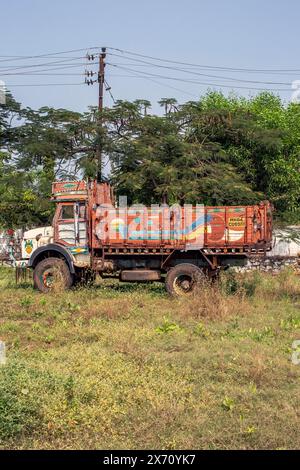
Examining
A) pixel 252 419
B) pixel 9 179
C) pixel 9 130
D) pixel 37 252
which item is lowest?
pixel 252 419

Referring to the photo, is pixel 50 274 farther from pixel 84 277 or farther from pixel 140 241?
pixel 140 241

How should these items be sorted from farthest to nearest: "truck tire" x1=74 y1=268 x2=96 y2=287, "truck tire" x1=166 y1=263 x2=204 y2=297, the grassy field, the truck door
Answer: "truck tire" x1=74 y1=268 x2=96 y2=287 → the truck door → "truck tire" x1=166 y1=263 x2=204 y2=297 → the grassy field

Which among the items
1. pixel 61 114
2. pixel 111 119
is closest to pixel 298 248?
pixel 111 119

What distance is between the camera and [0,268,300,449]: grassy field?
551 centimetres

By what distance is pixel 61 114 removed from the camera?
24312 millimetres

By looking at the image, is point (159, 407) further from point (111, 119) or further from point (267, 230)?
point (111, 119)

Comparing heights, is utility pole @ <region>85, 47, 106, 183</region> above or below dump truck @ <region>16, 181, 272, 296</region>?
above

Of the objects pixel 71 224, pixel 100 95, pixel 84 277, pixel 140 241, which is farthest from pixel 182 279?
pixel 100 95

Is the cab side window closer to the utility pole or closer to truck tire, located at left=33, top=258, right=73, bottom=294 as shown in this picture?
truck tire, located at left=33, top=258, right=73, bottom=294

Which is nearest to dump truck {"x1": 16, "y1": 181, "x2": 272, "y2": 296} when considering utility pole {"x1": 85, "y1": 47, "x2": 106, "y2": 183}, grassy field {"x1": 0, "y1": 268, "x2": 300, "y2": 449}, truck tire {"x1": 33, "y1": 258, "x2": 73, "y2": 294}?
truck tire {"x1": 33, "y1": 258, "x2": 73, "y2": 294}

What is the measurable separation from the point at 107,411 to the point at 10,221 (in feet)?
68.0

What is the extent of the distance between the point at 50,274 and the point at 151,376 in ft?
28.6

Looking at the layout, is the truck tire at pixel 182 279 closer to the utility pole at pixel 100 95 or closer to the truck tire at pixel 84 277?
the truck tire at pixel 84 277

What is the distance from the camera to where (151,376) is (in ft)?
23.3
